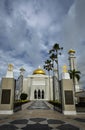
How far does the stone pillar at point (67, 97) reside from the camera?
13648 mm

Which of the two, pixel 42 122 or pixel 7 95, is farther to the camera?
pixel 7 95

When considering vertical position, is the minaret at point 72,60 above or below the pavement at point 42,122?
above

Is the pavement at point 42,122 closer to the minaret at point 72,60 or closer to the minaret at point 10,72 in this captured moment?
the minaret at point 10,72

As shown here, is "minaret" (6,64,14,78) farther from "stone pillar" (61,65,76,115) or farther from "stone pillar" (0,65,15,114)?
"stone pillar" (61,65,76,115)

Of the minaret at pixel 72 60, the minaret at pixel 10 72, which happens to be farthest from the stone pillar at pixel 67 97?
the minaret at pixel 72 60

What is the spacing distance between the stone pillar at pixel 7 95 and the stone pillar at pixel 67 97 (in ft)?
18.1

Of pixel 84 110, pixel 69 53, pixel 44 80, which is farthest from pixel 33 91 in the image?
pixel 84 110

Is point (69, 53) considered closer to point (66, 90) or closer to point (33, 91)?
point (33, 91)

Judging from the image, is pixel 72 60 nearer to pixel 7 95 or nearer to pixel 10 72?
pixel 10 72

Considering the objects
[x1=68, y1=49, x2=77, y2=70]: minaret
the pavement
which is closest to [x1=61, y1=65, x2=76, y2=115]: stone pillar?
the pavement

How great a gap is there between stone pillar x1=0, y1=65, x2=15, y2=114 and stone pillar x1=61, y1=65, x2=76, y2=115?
5521 mm

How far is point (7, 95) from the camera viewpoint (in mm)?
13992

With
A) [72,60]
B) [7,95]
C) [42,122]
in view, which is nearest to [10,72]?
[7,95]

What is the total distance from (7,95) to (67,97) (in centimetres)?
644
